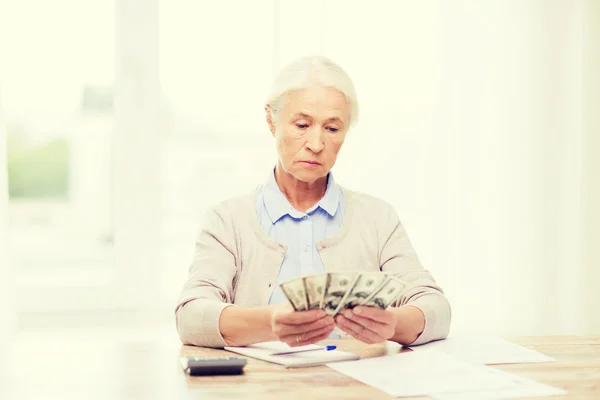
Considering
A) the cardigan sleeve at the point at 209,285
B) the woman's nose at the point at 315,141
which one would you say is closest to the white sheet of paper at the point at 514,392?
the cardigan sleeve at the point at 209,285

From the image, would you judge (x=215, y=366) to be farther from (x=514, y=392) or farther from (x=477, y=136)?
(x=477, y=136)

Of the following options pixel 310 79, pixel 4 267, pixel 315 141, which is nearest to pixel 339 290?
pixel 315 141

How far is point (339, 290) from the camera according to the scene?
1525mm

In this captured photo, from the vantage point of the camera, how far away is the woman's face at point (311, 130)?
212 centimetres

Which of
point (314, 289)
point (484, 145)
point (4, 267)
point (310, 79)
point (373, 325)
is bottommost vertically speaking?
point (4, 267)

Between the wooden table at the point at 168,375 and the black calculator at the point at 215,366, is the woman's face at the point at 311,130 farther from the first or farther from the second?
the black calculator at the point at 215,366

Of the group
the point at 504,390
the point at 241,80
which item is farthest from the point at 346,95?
the point at 241,80

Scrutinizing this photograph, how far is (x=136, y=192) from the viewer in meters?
3.43

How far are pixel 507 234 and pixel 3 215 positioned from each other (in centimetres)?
219

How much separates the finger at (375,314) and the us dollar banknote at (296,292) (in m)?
0.13

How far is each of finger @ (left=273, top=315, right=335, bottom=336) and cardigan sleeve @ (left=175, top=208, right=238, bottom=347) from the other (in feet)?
0.71

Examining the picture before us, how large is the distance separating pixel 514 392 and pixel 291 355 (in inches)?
19.0

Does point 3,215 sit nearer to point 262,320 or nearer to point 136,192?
point 136,192

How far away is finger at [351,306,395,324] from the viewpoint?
164 centimetres
